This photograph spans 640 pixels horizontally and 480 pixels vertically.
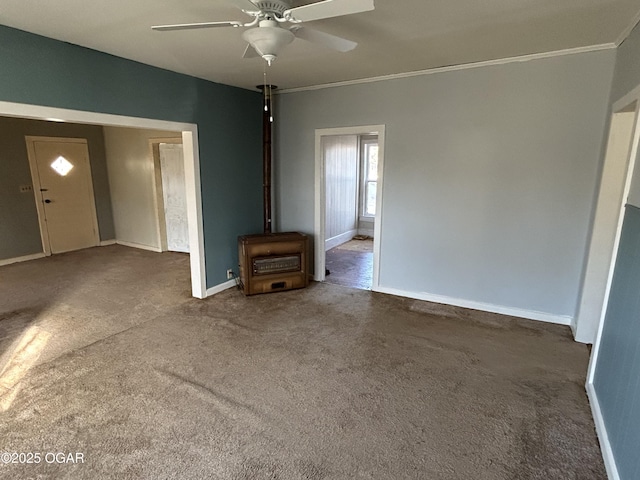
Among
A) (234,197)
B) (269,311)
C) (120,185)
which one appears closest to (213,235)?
(234,197)

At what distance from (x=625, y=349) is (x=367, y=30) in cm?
243

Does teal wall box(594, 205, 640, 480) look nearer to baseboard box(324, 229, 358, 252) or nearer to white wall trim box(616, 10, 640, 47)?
white wall trim box(616, 10, 640, 47)

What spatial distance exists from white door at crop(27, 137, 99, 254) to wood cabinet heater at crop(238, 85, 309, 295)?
3701mm

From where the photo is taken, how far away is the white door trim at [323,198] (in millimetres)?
4047

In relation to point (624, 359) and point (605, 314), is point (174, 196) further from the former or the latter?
point (624, 359)

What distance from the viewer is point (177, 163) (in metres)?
5.92

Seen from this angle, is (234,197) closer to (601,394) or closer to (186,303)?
(186,303)

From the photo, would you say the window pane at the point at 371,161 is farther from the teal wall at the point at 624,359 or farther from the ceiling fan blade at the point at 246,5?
the ceiling fan blade at the point at 246,5

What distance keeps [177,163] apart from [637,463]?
6118 millimetres

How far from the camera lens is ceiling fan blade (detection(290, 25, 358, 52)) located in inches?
75.2

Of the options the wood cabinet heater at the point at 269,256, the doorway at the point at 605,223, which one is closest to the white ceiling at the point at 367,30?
the doorway at the point at 605,223

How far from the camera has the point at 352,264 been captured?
5645 millimetres

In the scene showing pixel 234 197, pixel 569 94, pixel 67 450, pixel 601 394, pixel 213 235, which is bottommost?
pixel 67 450

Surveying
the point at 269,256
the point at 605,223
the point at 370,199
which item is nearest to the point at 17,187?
the point at 269,256
